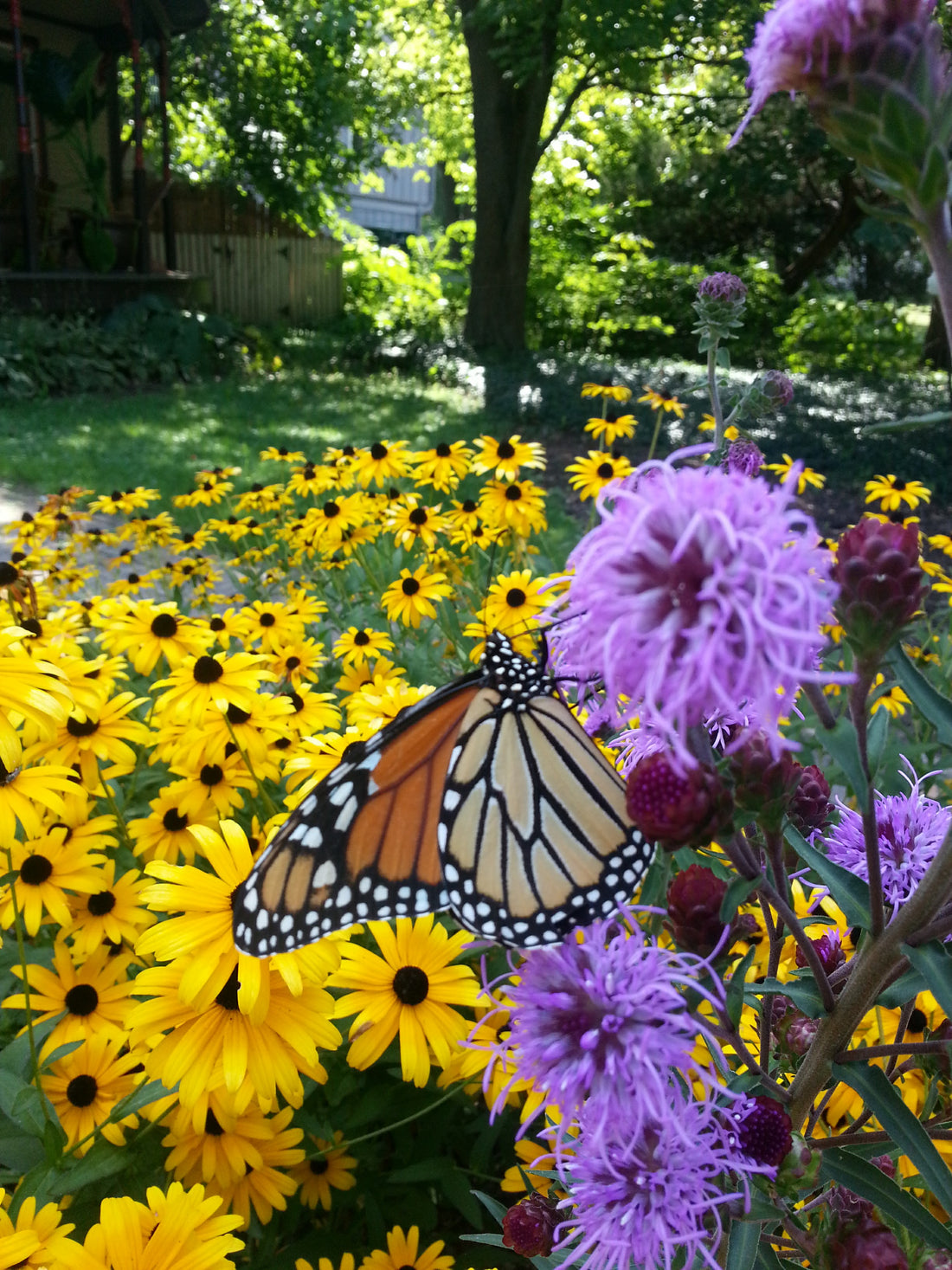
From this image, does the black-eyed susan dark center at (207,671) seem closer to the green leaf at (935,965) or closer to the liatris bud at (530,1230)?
the liatris bud at (530,1230)

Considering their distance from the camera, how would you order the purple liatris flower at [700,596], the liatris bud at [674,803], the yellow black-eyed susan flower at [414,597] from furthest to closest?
the yellow black-eyed susan flower at [414,597] < the liatris bud at [674,803] < the purple liatris flower at [700,596]

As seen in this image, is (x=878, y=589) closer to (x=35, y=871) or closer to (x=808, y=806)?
(x=808, y=806)

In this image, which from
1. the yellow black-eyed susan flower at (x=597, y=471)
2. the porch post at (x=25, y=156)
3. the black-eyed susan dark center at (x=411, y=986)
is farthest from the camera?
the porch post at (x=25, y=156)

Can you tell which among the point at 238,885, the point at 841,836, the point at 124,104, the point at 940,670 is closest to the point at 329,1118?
the point at 238,885

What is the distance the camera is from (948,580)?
10.9ft

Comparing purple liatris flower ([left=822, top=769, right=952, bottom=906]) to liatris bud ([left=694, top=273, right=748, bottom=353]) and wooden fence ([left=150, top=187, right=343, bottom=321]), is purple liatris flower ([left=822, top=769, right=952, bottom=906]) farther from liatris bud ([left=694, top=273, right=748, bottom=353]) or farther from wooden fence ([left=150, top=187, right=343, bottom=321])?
wooden fence ([left=150, top=187, right=343, bottom=321])

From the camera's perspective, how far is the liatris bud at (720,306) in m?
1.97

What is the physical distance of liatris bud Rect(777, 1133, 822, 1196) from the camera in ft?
2.99

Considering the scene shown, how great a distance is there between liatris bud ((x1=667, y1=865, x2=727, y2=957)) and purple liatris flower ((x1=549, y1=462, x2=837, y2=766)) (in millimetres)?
261

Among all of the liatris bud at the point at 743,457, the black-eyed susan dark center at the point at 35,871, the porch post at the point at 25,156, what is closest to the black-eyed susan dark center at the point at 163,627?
the black-eyed susan dark center at the point at 35,871

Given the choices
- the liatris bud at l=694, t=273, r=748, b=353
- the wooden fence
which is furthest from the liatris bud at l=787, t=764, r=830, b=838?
the wooden fence

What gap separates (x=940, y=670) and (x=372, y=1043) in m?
2.59

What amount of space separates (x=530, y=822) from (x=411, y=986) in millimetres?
517

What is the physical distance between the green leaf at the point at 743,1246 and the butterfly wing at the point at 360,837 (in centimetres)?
53
